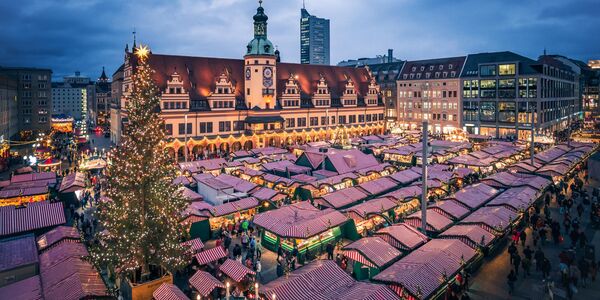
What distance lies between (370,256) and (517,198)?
51.1ft

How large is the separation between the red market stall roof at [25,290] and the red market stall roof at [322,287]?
9.59 meters

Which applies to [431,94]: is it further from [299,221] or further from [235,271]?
[235,271]

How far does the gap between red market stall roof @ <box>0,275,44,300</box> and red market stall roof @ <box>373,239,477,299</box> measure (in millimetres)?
14663

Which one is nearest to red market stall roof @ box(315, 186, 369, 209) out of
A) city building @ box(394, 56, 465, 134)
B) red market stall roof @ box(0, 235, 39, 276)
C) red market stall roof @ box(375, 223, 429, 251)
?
red market stall roof @ box(375, 223, 429, 251)

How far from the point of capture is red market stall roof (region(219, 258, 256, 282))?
1980cm

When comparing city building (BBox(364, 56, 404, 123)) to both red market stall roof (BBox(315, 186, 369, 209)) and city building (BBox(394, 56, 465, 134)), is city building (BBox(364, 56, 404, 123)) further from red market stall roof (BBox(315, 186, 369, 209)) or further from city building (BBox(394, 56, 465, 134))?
red market stall roof (BBox(315, 186, 369, 209))

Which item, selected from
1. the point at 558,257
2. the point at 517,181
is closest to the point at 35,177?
the point at 558,257

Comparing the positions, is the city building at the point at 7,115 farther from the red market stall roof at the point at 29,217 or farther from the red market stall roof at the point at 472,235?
the red market stall roof at the point at 472,235

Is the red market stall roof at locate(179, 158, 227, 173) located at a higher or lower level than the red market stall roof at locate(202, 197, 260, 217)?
higher

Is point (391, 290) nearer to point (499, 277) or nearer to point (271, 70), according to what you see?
point (499, 277)

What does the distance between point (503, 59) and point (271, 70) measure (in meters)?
51.0

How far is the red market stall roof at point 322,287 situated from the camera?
1591cm

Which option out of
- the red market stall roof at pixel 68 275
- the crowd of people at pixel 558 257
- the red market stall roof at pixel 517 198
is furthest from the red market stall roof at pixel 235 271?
the red market stall roof at pixel 517 198

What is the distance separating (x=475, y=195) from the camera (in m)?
30.8
